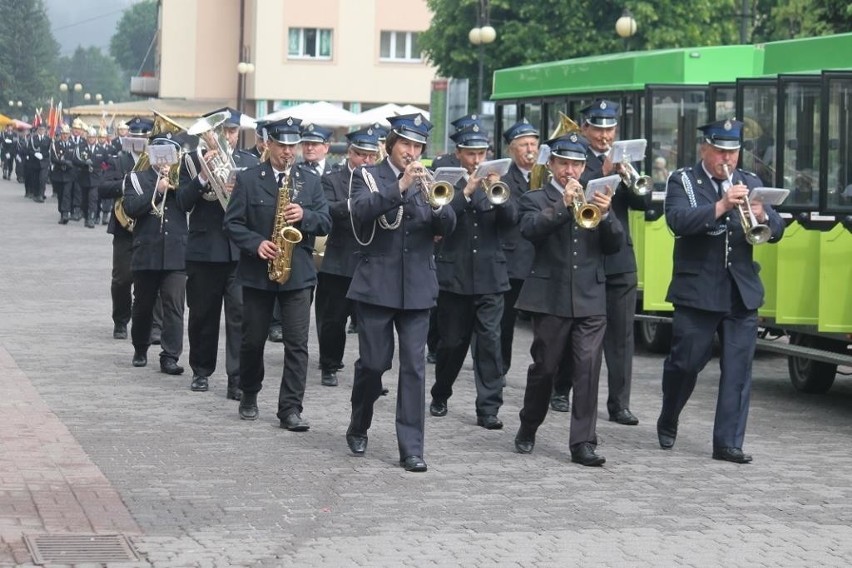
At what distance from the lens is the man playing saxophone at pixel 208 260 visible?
1294 centimetres

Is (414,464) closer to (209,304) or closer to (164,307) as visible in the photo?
(209,304)

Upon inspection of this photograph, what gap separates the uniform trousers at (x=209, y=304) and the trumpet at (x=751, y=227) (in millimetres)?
4005

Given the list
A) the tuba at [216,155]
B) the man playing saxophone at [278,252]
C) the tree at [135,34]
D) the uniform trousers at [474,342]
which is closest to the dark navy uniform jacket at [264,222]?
the man playing saxophone at [278,252]

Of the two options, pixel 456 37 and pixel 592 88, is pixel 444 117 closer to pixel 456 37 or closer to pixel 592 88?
pixel 456 37

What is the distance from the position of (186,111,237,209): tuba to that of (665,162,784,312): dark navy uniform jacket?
347cm

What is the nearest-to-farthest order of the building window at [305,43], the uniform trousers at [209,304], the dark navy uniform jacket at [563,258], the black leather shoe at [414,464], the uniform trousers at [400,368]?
the black leather shoe at [414,464] < the uniform trousers at [400,368] < the dark navy uniform jacket at [563,258] < the uniform trousers at [209,304] < the building window at [305,43]

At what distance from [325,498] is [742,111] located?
20.5ft

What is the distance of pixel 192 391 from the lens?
1305 centimetres

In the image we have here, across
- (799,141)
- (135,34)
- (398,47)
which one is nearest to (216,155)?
(799,141)

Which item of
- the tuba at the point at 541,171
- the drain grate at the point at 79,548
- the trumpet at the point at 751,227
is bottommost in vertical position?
the drain grate at the point at 79,548

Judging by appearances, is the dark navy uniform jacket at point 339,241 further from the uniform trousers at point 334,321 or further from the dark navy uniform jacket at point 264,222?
the dark navy uniform jacket at point 264,222

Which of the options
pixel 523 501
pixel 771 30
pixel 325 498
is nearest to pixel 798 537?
pixel 523 501

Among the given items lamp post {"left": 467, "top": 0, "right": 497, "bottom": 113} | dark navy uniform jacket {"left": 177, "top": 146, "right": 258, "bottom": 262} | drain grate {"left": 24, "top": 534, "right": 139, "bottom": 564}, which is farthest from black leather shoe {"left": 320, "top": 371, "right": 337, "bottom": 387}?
lamp post {"left": 467, "top": 0, "right": 497, "bottom": 113}

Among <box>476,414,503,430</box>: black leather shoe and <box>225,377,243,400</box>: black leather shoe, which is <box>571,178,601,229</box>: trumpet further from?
<box>225,377,243,400</box>: black leather shoe
